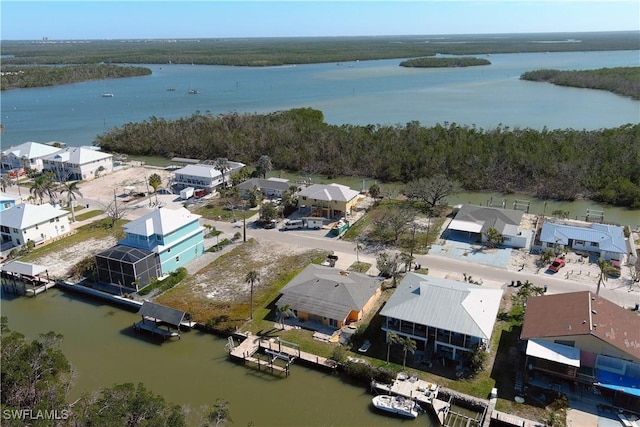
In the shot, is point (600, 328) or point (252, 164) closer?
point (600, 328)

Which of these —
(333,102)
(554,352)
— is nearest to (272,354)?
(554,352)

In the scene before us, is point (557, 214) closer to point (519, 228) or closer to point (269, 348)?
point (519, 228)

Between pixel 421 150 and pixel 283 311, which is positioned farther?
pixel 421 150

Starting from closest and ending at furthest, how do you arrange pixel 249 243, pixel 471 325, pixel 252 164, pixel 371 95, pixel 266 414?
pixel 266 414 < pixel 471 325 < pixel 249 243 < pixel 252 164 < pixel 371 95

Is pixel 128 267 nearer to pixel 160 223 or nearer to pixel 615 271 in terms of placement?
pixel 160 223

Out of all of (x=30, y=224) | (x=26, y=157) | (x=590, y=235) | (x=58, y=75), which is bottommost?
(x=590, y=235)

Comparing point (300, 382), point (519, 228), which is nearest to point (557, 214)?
point (519, 228)

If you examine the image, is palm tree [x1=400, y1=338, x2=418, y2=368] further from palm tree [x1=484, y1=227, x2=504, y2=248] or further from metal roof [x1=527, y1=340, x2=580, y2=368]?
palm tree [x1=484, y1=227, x2=504, y2=248]
